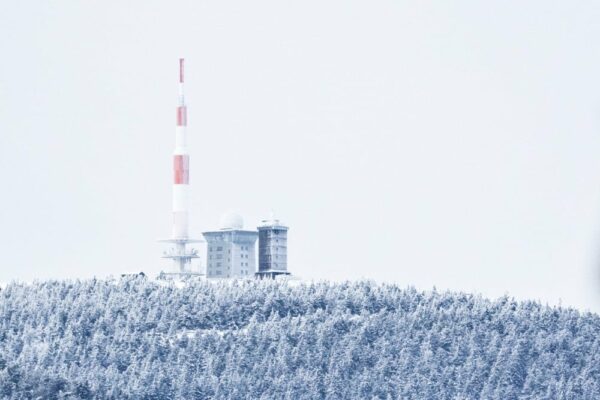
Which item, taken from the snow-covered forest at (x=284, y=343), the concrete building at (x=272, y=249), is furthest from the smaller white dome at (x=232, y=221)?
the snow-covered forest at (x=284, y=343)

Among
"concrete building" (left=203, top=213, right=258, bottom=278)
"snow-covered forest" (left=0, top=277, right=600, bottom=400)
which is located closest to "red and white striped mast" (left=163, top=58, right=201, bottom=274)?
"concrete building" (left=203, top=213, right=258, bottom=278)

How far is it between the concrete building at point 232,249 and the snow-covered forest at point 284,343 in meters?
34.7

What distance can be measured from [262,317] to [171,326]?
6523 mm

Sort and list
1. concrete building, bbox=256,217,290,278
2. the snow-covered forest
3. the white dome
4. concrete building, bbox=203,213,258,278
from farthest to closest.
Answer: the white dome < concrete building, bbox=203,213,258,278 < concrete building, bbox=256,217,290,278 < the snow-covered forest

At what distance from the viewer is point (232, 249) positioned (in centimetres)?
16075

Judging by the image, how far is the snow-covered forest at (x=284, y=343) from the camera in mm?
101125

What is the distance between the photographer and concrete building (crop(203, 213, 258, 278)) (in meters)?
160

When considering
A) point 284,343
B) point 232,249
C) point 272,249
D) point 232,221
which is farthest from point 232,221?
point 284,343

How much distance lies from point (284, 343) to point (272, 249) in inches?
1658

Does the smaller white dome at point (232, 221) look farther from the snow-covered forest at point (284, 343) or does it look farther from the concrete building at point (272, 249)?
the snow-covered forest at point (284, 343)

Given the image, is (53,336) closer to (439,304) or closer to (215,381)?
(215,381)

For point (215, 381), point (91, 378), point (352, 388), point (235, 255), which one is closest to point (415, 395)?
point (352, 388)

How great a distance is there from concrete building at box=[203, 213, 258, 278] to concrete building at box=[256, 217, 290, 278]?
8784 mm

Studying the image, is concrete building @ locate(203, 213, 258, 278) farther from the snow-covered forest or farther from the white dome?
the snow-covered forest
